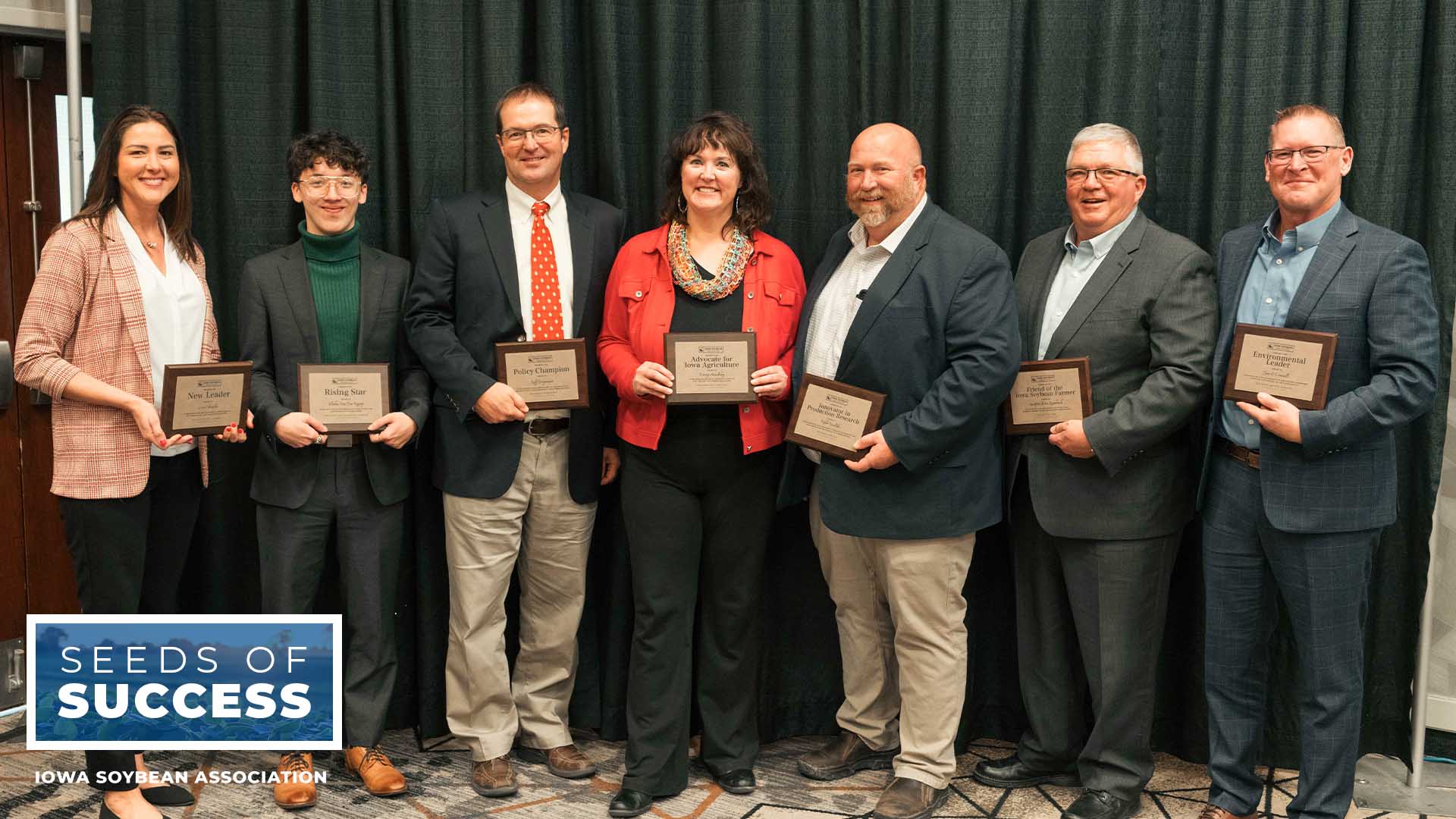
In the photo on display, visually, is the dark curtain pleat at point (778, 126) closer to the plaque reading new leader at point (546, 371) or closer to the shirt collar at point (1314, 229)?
the shirt collar at point (1314, 229)

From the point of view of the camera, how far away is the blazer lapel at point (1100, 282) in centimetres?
264

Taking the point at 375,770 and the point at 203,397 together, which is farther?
the point at 375,770

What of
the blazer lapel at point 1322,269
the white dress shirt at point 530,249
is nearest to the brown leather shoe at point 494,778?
the white dress shirt at point 530,249

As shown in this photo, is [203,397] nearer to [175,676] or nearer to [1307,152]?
[175,676]

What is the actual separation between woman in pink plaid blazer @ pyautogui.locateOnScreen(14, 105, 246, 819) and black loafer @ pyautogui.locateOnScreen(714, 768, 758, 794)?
1.36 metres

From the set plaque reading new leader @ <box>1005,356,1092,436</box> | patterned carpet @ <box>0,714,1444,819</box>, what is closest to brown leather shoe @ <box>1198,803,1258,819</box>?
patterned carpet @ <box>0,714,1444,819</box>

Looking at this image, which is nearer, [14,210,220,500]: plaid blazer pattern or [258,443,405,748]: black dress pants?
[14,210,220,500]: plaid blazer pattern

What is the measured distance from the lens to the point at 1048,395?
2662 millimetres

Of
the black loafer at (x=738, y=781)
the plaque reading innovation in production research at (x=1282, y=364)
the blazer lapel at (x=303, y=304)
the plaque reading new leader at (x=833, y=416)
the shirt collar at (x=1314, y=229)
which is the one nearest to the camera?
the plaque reading innovation in production research at (x=1282, y=364)

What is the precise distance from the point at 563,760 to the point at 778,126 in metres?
1.84

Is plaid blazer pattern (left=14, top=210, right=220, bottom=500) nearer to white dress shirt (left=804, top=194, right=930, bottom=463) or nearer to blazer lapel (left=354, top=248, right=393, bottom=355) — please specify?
blazer lapel (left=354, top=248, right=393, bottom=355)

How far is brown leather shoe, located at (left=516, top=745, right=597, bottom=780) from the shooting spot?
301cm

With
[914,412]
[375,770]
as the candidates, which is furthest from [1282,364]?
[375,770]

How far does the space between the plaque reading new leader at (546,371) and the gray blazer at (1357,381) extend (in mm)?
1491
